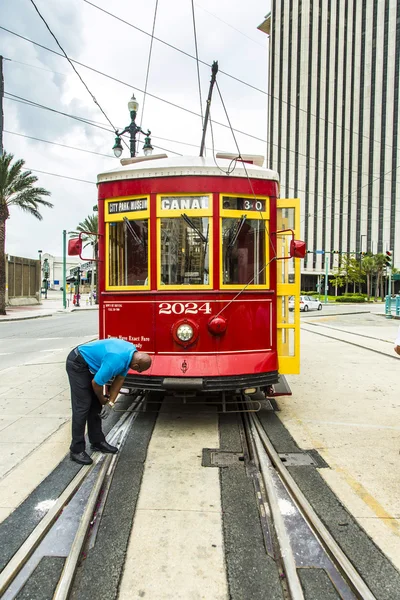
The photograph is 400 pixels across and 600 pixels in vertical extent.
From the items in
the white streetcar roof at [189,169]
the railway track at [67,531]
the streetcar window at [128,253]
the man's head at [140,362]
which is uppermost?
the white streetcar roof at [189,169]

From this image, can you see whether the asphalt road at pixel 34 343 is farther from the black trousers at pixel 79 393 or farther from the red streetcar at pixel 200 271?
the black trousers at pixel 79 393

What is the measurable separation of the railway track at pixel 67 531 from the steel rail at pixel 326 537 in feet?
5.03

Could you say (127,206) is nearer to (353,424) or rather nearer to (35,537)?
(35,537)

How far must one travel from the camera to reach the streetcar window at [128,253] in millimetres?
5570

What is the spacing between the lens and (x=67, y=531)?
3.10 m

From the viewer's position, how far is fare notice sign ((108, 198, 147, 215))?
5527 millimetres

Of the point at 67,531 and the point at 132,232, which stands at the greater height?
the point at 132,232

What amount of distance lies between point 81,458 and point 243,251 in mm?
→ 2986

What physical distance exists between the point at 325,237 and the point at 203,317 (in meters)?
76.8

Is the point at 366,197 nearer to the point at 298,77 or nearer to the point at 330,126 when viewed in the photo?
the point at 330,126

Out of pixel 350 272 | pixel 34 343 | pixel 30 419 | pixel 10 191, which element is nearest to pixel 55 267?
pixel 350 272

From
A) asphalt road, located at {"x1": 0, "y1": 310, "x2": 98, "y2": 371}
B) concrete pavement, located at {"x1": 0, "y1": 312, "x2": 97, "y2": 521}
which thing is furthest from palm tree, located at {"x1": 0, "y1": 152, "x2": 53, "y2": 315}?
concrete pavement, located at {"x1": 0, "y1": 312, "x2": 97, "y2": 521}

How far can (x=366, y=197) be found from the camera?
74.2m

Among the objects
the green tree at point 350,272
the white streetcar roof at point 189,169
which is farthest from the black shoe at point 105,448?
the green tree at point 350,272
